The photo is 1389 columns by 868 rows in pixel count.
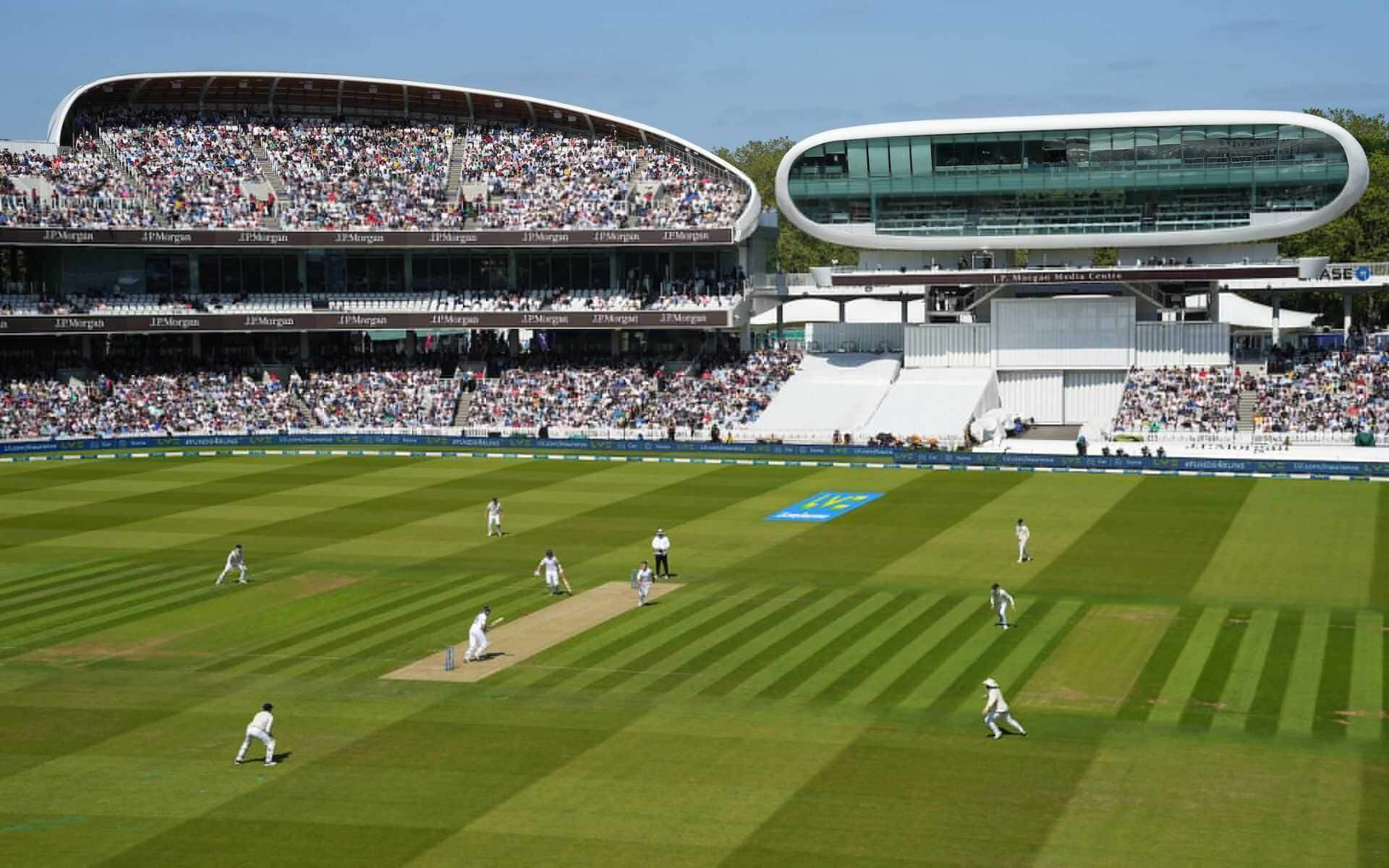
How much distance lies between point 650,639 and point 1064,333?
4832 centimetres

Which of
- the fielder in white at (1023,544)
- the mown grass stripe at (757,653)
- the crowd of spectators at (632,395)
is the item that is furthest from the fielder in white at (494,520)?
the crowd of spectators at (632,395)

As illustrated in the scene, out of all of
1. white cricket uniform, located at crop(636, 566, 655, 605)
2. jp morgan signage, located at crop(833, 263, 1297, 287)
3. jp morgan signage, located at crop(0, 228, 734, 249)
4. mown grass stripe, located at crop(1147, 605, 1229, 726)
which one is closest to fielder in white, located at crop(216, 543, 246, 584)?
white cricket uniform, located at crop(636, 566, 655, 605)

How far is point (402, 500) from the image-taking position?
54562 mm

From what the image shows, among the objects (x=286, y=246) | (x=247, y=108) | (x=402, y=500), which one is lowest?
(x=402, y=500)

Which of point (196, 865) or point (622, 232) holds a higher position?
point (622, 232)

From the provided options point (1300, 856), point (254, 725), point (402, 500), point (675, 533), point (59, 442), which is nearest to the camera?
point (1300, 856)

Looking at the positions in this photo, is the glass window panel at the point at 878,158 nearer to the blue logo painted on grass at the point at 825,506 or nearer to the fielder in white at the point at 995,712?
the blue logo painted on grass at the point at 825,506

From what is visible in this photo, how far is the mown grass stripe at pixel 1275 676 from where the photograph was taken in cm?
2534

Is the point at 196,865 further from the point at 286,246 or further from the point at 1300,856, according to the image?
the point at 286,246

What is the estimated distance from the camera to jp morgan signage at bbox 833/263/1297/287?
2918 inches

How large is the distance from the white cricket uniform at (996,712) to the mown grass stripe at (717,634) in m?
6.60

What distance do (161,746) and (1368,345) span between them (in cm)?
6201

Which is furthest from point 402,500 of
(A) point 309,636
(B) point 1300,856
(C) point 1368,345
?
(C) point 1368,345

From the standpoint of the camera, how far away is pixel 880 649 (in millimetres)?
30953
